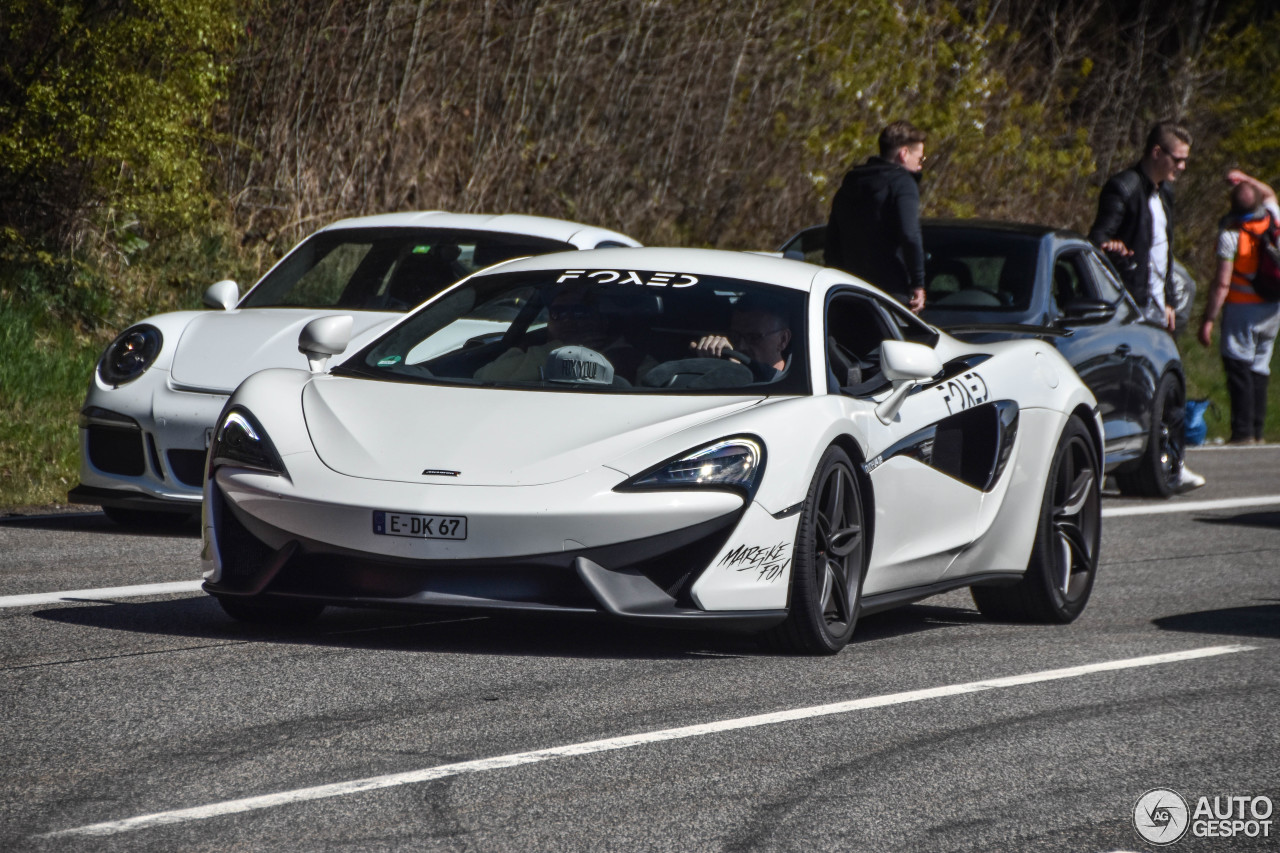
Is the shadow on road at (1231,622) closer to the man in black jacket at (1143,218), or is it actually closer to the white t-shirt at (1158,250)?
the man in black jacket at (1143,218)

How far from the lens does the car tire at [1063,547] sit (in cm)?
705

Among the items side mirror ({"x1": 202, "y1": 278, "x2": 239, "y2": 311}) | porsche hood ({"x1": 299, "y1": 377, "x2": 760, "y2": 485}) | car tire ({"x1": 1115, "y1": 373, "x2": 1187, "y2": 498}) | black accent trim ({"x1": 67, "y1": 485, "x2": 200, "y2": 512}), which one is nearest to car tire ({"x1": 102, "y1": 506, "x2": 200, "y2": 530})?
black accent trim ({"x1": 67, "y1": 485, "x2": 200, "y2": 512})

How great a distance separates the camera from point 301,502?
5391 millimetres

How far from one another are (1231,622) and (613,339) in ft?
8.67

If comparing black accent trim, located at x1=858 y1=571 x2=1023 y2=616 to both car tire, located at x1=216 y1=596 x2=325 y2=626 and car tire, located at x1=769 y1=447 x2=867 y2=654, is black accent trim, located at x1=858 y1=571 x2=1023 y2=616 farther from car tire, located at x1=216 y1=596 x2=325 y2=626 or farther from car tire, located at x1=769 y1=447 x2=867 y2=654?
car tire, located at x1=216 y1=596 x2=325 y2=626

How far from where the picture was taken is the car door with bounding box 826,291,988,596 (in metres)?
6.13

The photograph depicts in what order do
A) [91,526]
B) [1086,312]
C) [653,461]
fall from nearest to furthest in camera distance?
[653,461], [91,526], [1086,312]

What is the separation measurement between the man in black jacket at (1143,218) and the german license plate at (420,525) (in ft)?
26.3

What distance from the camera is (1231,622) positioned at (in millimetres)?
7129

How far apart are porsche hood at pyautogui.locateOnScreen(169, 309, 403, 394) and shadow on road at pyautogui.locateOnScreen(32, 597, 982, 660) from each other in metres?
1.89

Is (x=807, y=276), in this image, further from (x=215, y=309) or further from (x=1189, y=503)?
(x=1189, y=503)

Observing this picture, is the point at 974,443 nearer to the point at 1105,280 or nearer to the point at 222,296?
the point at 222,296

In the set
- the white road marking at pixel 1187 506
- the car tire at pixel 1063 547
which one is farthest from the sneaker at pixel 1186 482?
the car tire at pixel 1063 547

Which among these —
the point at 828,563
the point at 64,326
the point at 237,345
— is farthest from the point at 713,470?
the point at 64,326
